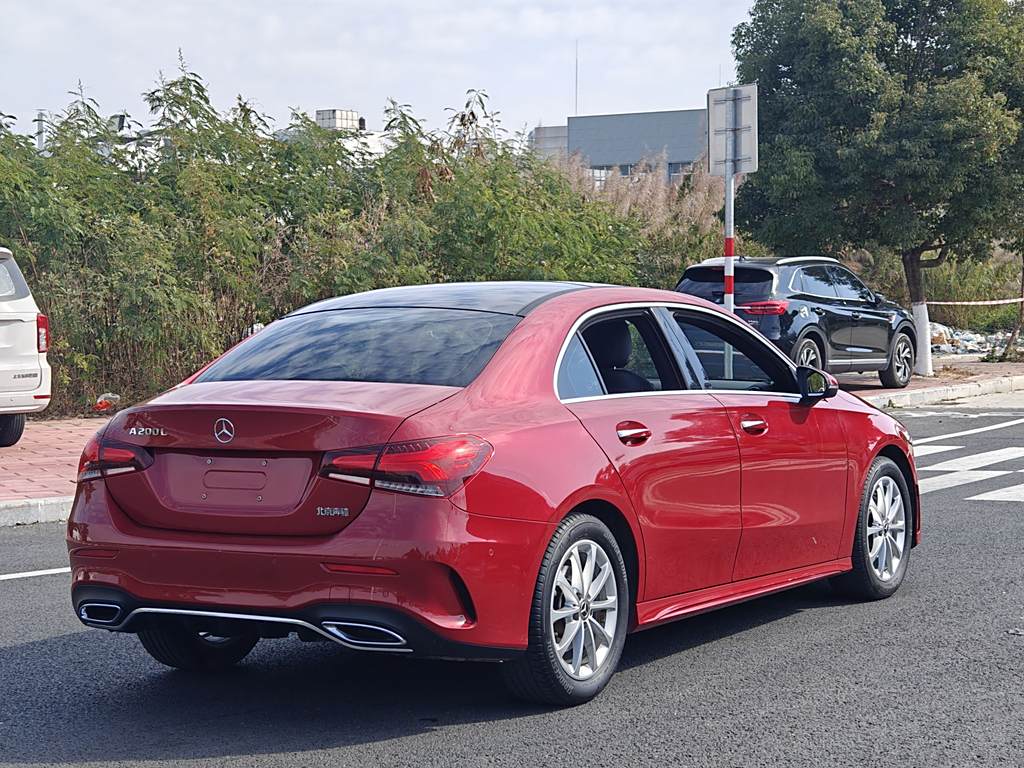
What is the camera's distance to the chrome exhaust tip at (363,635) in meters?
4.88

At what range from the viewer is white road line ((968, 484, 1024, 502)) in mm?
10828

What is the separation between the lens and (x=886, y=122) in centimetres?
2244

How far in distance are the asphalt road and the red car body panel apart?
0.39m

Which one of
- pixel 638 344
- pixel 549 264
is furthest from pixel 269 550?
pixel 549 264

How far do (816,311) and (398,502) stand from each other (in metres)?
14.5

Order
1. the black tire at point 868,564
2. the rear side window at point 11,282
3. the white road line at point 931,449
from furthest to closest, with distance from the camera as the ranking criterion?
the white road line at point 931,449 → the rear side window at point 11,282 → the black tire at point 868,564

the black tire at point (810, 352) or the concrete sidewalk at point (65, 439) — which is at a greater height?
the black tire at point (810, 352)

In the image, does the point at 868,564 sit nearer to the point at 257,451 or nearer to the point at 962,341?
the point at 257,451

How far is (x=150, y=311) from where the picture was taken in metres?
16.7

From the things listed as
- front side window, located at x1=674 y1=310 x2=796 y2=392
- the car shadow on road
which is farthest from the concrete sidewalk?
front side window, located at x1=674 y1=310 x2=796 y2=392

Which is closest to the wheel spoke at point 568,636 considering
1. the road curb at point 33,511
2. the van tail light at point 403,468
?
the van tail light at point 403,468

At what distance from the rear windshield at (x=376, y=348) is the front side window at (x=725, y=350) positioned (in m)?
1.10

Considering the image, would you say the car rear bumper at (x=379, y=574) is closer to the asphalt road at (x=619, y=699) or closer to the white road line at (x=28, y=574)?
the asphalt road at (x=619, y=699)

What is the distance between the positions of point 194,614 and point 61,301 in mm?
12209
